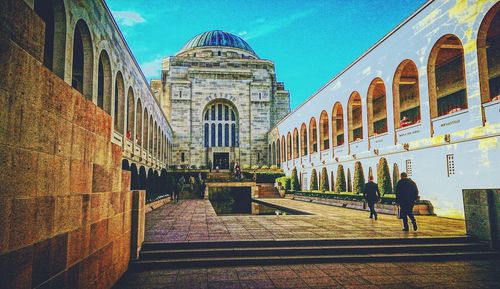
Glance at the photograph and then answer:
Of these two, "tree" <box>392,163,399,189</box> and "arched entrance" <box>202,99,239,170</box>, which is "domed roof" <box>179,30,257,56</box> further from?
"tree" <box>392,163,399,189</box>

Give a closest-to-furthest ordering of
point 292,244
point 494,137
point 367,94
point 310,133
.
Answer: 1. point 292,244
2. point 494,137
3. point 367,94
4. point 310,133

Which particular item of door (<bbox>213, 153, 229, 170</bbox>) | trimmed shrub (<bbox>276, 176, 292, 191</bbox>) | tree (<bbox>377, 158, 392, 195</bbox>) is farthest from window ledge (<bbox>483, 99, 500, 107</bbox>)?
door (<bbox>213, 153, 229, 170</bbox>)

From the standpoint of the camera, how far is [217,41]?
52.0 m

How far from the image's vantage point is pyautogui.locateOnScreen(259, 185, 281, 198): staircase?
29.8 metres

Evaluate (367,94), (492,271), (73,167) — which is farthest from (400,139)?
(73,167)

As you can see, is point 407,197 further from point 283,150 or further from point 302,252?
point 283,150

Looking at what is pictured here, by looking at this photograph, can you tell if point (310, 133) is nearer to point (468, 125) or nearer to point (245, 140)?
point (245, 140)

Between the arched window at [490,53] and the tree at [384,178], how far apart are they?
553cm

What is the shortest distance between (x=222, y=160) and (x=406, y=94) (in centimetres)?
2585

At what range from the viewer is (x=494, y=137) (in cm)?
1102

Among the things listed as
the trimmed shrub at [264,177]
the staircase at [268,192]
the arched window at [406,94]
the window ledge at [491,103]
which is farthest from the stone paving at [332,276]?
the trimmed shrub at [264,177]

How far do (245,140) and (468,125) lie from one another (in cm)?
3181

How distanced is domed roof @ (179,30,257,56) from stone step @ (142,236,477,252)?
47.5 m

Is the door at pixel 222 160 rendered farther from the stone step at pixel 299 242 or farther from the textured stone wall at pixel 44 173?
the textured stone wall at pixel 44 173
